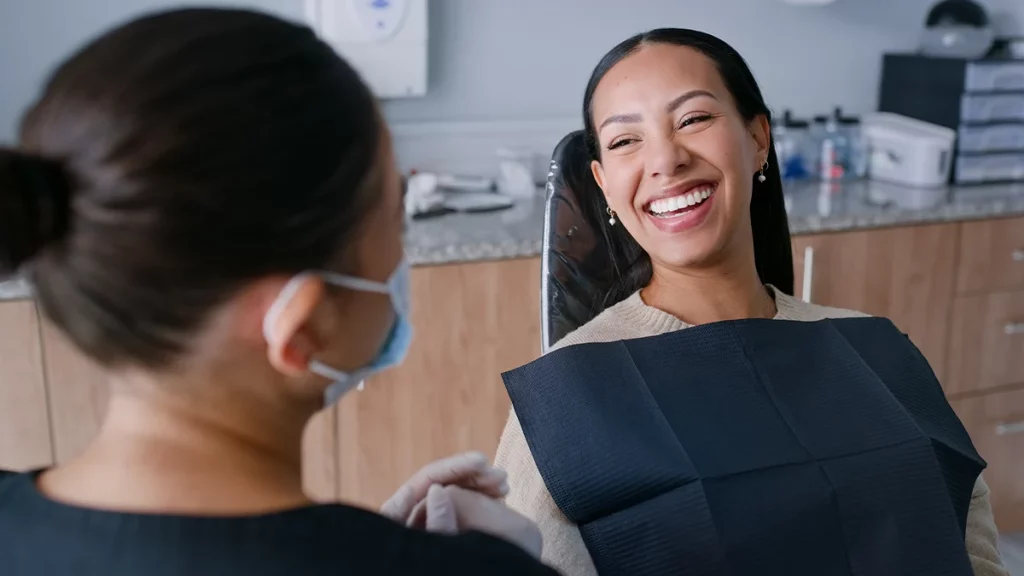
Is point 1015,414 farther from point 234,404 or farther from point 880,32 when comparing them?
point 234,404

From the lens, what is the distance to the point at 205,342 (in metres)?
0.68


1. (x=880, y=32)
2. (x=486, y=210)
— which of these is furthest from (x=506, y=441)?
(x=880, y=32)

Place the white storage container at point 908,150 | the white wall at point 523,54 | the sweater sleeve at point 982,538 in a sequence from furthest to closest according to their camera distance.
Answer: the white storage container at point 908,150 < the white wall at point 523,54 < the sweater sleeve at point 982,538

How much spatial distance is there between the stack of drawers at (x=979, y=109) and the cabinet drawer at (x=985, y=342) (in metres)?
0.40

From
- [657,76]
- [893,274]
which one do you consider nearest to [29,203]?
[657,76]

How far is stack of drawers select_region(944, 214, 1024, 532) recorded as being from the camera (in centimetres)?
259

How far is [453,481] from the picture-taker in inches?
37.9

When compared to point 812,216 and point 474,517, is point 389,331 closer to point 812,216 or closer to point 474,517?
point 474,517

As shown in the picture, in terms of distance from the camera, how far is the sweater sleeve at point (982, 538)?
4.16 feet

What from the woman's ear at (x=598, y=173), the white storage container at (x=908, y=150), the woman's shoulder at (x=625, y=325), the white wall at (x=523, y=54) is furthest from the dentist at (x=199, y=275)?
the white storage container at (x=908, y=150)

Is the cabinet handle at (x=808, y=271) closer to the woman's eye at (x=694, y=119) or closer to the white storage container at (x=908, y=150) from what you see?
the white storage container at (x=908, y=150)

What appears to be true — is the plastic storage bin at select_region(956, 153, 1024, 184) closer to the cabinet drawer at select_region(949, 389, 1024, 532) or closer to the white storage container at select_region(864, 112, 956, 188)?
the white storage container at select_region(864, 112, 956, 188)

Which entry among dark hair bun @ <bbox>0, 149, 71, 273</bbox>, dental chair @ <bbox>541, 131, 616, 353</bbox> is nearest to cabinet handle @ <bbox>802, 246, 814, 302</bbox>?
dental chair @ <bbox>541, 131, 616, 353</bbox>

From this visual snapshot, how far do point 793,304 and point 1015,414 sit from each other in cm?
159
